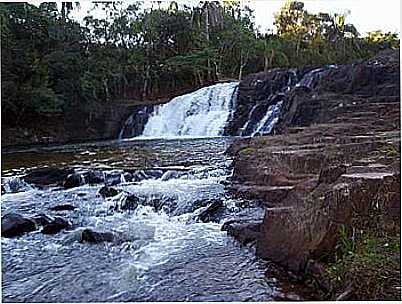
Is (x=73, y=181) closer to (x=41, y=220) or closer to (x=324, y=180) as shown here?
(x=41, y=220)

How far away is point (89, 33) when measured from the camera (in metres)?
5.95

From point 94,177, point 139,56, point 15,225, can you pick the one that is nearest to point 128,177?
point 94,177

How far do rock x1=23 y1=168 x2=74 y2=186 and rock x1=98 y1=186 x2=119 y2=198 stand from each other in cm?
55

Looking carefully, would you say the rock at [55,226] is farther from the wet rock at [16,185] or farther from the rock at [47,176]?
the rock at [47,176]

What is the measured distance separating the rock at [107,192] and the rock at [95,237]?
32.4 inches

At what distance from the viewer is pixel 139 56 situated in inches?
281

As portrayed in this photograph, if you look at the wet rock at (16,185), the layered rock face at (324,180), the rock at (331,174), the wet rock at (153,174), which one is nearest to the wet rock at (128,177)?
the wet rock at (153,174)

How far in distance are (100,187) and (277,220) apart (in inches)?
72.7

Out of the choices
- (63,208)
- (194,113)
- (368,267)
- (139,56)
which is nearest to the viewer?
(368,267)

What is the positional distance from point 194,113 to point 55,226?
18.0ft

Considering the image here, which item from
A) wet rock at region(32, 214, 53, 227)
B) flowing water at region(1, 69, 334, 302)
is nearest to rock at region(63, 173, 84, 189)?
flowing water at region(1, 69, 334, 302)

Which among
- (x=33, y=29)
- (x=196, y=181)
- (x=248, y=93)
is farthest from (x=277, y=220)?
(x=248, y=93)

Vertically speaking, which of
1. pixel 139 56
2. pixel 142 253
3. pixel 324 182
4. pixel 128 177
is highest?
pixel 139 56

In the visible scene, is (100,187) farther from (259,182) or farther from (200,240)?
(200,240)
